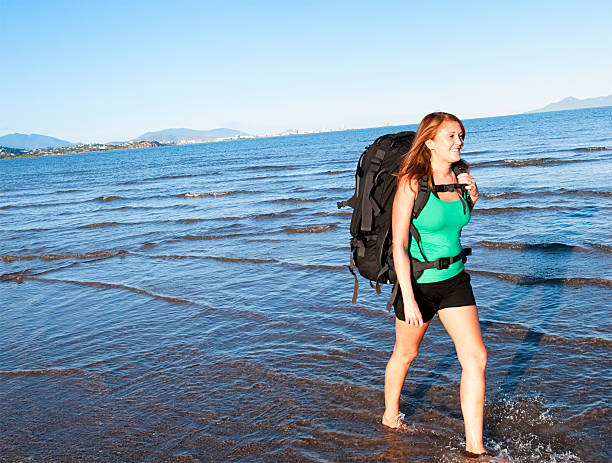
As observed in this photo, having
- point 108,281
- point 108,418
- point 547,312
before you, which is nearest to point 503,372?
point 547,312

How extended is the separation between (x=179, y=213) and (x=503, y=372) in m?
15.6

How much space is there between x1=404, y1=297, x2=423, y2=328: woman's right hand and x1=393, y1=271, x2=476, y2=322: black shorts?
10cm

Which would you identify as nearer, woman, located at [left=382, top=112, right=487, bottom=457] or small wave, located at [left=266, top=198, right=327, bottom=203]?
woman, located at [left=382, top=112, right=487, bottom=457]

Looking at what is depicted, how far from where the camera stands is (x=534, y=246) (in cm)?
962

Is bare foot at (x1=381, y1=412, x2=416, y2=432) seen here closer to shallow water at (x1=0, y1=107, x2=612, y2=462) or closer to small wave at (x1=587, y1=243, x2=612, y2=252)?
shallow water at (x1=0, y1=107, x2=612, y2=462)

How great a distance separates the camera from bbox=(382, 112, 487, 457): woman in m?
3.16

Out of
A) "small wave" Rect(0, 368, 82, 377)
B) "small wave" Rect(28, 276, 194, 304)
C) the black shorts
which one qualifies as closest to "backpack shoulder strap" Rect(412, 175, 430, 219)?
the black shorts

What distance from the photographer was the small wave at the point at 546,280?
23.4ft

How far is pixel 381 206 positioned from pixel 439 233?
405 mm

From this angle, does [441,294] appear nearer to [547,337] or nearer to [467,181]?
[467,181]

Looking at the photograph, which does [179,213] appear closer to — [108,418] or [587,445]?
[108,418]

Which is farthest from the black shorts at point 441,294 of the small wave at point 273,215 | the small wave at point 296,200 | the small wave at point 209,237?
the small wave at point 296,200

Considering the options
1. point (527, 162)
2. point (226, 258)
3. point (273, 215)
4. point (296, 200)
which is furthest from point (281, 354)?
point (527, 162)

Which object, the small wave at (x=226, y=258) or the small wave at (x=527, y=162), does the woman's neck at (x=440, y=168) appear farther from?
the small wave at (x=527, y=162)
